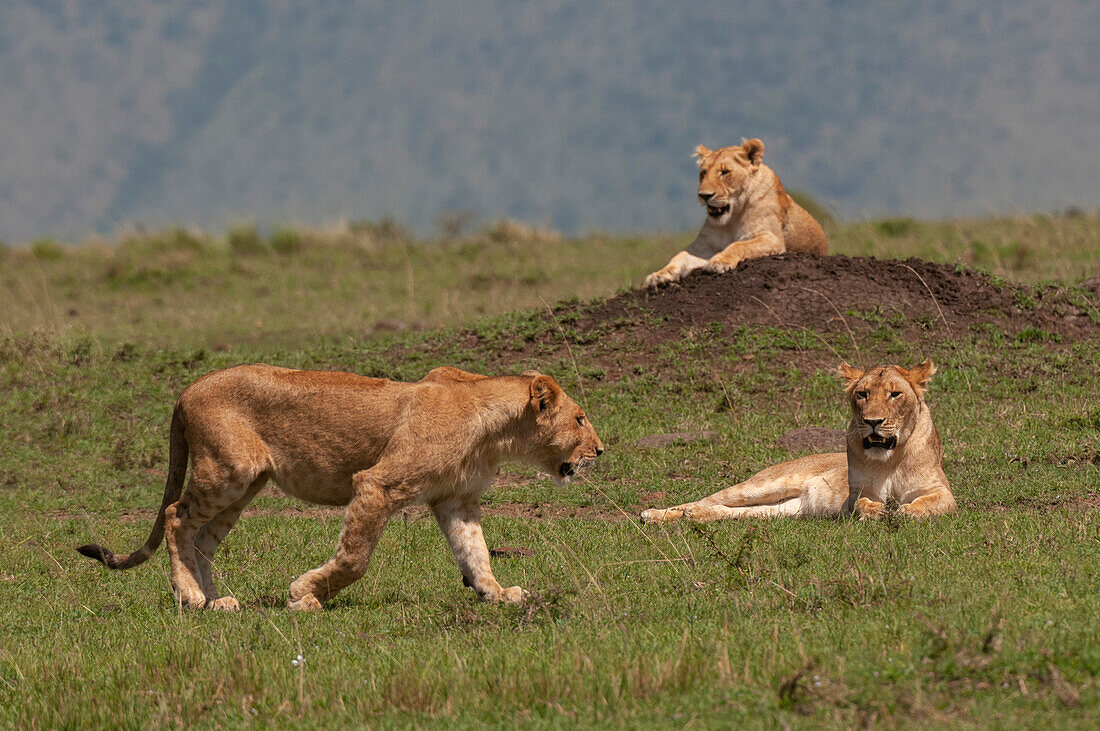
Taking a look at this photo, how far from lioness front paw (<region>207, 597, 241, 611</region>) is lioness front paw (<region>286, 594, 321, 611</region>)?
387mm

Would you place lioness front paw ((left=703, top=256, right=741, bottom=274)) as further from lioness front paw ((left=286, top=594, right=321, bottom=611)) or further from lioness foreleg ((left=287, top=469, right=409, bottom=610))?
lioness front paw ((left=286, top=594, right=321, bottom=611))

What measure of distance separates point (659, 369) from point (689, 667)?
32.6 ft

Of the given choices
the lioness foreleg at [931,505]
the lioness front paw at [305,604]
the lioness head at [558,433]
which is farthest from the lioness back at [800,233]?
the lioness front paw at [305,604]

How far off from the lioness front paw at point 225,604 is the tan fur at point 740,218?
9330 mm

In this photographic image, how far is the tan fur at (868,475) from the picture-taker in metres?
9.23

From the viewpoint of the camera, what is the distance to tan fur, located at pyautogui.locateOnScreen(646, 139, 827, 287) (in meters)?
15.5

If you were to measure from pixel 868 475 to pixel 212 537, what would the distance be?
4784 mm

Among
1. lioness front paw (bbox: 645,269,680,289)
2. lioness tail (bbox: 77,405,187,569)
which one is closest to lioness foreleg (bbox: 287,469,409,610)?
lioness tail (bbox: 77,405,187,569)

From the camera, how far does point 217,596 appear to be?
7996mm

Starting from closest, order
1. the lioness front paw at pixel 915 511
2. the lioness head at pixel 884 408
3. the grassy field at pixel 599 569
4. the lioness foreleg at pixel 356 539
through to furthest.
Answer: the grassy field at pixel 599 569
the lioness foreleg at pixel 356 539
the lioness front paw at pixel 915 511
the lioness head at pixel 884 408

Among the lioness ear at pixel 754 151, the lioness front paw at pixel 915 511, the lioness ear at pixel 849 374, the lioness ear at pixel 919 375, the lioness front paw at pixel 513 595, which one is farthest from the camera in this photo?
the lioness ear at pixel 754 151

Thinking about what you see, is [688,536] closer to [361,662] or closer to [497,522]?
[497,522]

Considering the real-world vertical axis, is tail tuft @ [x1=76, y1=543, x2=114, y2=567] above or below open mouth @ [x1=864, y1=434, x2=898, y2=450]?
below

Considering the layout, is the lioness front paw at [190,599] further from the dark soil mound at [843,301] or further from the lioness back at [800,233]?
the lioness back at [800,233]
